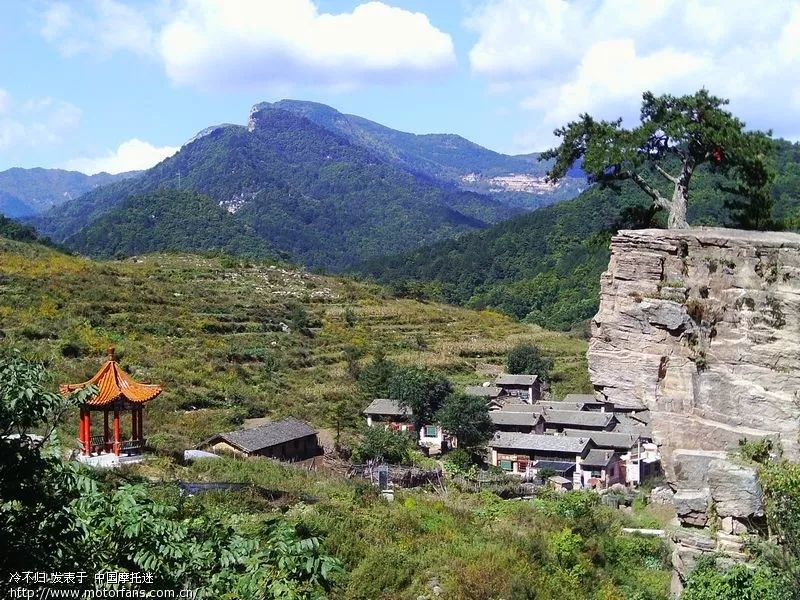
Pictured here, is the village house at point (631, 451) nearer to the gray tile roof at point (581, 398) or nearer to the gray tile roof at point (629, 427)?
the gray tile roof at point (629, 427)

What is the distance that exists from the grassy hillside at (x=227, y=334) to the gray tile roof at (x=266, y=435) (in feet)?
4.41

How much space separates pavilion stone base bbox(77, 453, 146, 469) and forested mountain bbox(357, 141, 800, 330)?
57818 millimetres

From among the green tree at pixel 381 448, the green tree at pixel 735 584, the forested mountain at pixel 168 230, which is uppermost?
the forested mountain at pixel 168 230

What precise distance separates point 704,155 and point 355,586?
28.2 ft

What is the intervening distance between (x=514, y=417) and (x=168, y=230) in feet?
323

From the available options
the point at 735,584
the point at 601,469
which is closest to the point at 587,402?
the point at 601,469

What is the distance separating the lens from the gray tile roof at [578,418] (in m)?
→ 36.2

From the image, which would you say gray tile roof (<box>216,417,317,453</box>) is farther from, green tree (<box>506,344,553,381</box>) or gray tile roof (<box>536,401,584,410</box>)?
green tree (<box>506,344,553,381</box>)

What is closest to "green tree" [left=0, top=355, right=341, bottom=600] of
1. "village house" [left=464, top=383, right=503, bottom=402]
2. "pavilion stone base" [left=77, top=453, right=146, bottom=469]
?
"pavilion stone base" [left=77, top=453, right=146, bottom=469]

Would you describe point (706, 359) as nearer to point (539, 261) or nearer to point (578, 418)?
point (578, 418)

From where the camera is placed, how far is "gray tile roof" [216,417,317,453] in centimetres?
2243

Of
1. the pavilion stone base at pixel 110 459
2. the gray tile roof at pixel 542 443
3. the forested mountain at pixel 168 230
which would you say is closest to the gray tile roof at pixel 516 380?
the gray tile roof at pixel 542 443

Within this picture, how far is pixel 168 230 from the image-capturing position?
121375mm

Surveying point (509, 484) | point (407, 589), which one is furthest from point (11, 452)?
point (509, 484)
